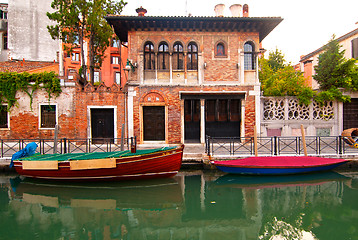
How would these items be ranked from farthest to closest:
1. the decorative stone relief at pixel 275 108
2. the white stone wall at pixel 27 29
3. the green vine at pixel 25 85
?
the white stone wall at pixel 27 29 → the decorative stone relief at pixel 275 108 → the green vine at pixel 25 85

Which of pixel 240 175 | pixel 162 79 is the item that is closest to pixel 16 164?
pixel 162 79

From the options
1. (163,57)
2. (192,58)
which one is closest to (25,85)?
(163,57)

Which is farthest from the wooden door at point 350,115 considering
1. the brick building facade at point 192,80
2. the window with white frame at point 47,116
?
the window with white frame at point 47,116

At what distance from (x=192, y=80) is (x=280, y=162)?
6.33m

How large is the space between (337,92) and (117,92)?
12215mm

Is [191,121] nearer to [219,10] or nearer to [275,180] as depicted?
[275,180]

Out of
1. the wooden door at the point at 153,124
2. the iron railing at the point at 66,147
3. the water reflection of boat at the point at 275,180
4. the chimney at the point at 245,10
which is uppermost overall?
the chimney at the point at 245,10

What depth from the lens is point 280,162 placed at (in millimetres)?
8961

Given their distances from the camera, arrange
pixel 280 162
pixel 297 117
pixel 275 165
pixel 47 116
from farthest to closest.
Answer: pixel 297 117 < pixel 47 116 < pixel 280 162 < pixel 275 165

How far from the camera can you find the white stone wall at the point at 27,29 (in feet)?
68.4

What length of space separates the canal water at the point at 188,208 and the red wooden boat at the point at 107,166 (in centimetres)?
39

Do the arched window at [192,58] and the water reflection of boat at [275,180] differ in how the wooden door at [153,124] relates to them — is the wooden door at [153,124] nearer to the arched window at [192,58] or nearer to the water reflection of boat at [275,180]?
the arched window at [192,58]

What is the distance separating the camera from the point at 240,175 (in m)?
9.34

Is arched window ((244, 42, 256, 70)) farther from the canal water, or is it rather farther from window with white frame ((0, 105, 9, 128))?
window with white frame ((0, 105, 9, 128))
